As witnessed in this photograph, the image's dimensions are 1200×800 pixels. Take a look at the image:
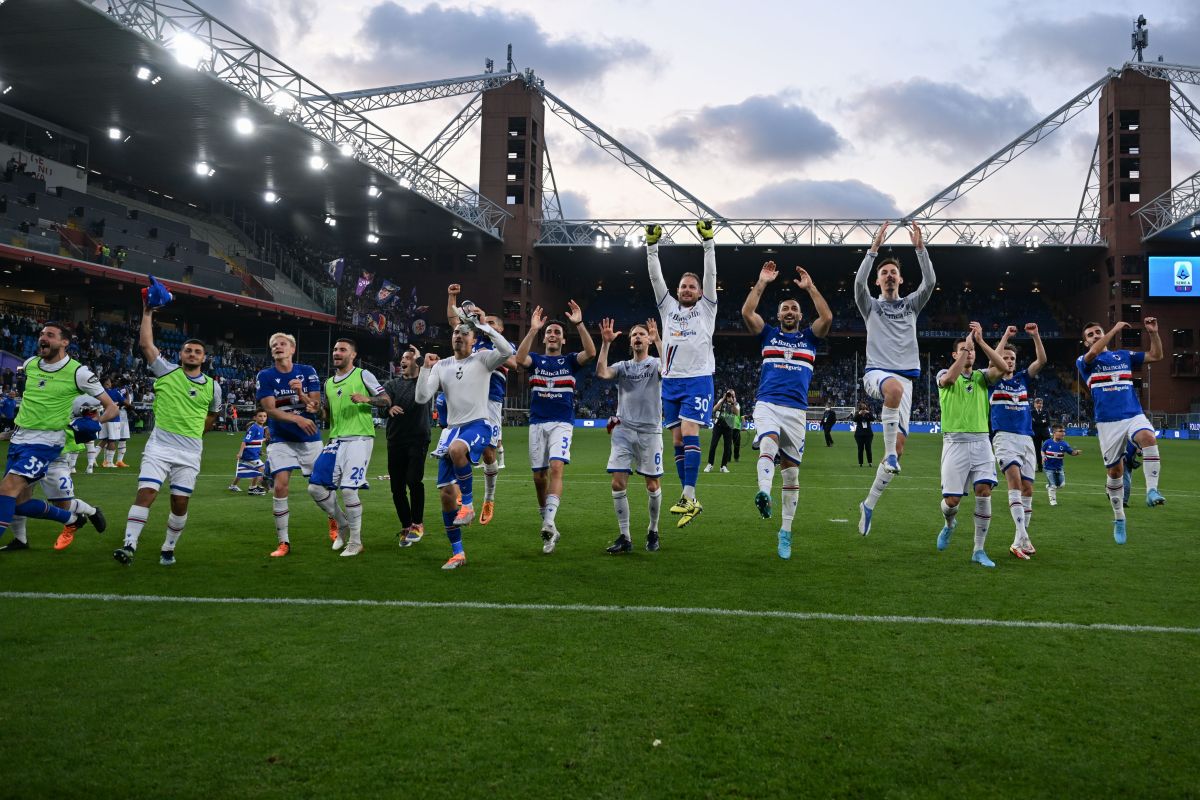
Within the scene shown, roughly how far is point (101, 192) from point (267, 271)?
10.5m

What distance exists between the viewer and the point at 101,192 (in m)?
47.1

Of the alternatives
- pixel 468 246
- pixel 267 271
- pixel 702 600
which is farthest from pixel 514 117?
pixel 702 600

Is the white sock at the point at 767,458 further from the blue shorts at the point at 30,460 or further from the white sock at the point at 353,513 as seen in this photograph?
the blue shorts at the point at 30,460

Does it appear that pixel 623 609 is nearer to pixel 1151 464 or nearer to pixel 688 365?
pixel 688 365

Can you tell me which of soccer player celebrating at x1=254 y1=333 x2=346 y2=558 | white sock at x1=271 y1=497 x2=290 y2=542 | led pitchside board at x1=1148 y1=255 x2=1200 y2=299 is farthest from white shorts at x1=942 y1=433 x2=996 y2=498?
led pitchside board at x1=1148 y1=255 x2=1200 y2=299

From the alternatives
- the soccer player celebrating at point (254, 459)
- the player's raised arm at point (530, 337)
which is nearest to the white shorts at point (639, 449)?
the player's raised arm at point (530, 337)

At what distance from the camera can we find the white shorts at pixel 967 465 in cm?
865

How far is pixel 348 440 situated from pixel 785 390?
4.69 m

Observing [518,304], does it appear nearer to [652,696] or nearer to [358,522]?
[358,522]

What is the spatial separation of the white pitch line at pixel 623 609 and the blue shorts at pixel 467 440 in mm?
1793

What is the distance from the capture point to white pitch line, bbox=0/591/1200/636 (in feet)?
18.8

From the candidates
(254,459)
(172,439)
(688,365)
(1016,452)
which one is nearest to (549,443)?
(688,365)

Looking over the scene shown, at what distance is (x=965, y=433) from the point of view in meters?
8.77

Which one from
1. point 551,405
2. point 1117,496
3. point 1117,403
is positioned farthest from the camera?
point 1117,403
